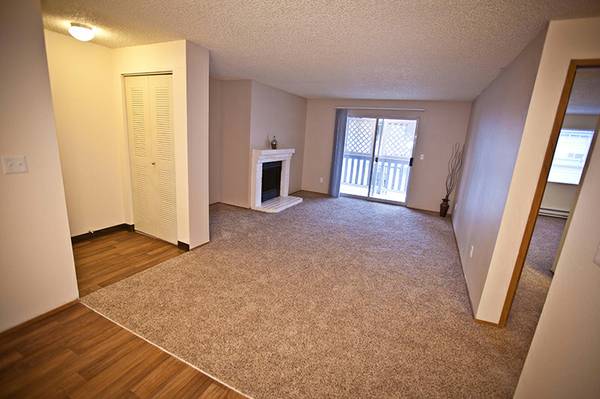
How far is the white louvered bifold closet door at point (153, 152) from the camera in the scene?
311 cm

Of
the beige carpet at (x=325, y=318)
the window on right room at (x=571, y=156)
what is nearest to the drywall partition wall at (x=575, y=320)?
the beige carpet at (x=325, y=318)

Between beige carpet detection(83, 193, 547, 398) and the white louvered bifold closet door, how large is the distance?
2.36ft

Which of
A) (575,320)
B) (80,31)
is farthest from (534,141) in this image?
(80,31)

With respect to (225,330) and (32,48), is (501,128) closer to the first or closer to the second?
(225,330)

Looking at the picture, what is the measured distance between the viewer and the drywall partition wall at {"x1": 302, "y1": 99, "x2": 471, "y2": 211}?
545 centimetres

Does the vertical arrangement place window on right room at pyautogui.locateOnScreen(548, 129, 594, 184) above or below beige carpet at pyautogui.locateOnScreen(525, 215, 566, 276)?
above

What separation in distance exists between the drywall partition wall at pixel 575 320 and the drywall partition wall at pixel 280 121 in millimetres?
4544

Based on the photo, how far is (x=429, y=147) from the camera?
5.71 metres

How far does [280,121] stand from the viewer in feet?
18.7

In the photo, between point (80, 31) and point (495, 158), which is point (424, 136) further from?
point (80, 31)

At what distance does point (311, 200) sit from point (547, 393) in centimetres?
522

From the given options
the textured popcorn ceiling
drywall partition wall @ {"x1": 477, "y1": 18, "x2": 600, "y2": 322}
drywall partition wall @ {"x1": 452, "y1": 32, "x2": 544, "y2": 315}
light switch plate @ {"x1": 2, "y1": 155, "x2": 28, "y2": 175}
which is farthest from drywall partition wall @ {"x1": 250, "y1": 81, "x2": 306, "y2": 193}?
drywall partition wall @ {"x1": 477, "y1": 18, "x2": 600, "y2": 322}

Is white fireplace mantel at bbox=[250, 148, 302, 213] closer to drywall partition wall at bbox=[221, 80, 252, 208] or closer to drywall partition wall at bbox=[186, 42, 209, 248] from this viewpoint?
drywall partition wall at bbox=[221, 80, 252, 208]

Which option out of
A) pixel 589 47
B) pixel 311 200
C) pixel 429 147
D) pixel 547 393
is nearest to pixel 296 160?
pixel 311 200
